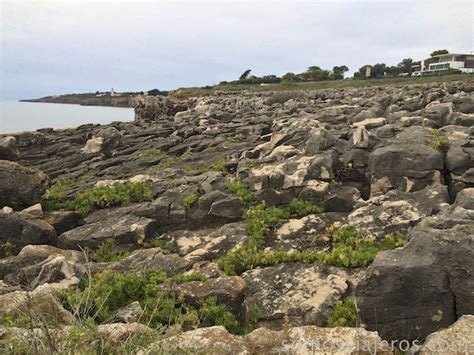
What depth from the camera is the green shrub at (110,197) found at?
1819cm

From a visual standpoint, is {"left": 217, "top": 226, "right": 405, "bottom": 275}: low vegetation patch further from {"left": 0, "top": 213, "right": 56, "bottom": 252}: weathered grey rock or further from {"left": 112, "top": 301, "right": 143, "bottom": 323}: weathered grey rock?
{"left": 0, "top": 213, "right": 56, "bottom": 252}: weathered grey rock

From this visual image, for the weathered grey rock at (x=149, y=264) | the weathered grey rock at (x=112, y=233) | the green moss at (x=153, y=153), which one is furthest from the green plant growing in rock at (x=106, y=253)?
the green moss at (x=153, y=153)

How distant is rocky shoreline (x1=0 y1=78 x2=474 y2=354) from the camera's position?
6918 mm

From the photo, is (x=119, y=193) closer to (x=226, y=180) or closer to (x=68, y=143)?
(x=226, y=180)

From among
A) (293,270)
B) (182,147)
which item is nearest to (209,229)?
(293,270)

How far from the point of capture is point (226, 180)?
58.6 ft

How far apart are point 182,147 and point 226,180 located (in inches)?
458

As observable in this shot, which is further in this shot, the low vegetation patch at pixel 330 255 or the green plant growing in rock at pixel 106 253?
the green plant growing in rock at pixel 106 253

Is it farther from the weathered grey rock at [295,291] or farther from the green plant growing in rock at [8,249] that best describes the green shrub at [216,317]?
the green plant growing in rock at [8,249]

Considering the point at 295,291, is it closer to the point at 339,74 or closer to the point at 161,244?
the point at 161,244

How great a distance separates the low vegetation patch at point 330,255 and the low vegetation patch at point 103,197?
7317 mm

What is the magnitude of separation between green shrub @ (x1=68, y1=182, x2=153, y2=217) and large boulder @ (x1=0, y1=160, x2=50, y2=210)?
156 cm

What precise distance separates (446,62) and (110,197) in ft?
500

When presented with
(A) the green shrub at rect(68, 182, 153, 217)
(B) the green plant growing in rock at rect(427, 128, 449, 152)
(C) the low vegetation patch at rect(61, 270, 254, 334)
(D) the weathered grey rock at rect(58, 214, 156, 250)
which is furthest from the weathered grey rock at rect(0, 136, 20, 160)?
(B) the green plant growing in rock at rect(427, 128, 449, 152)
